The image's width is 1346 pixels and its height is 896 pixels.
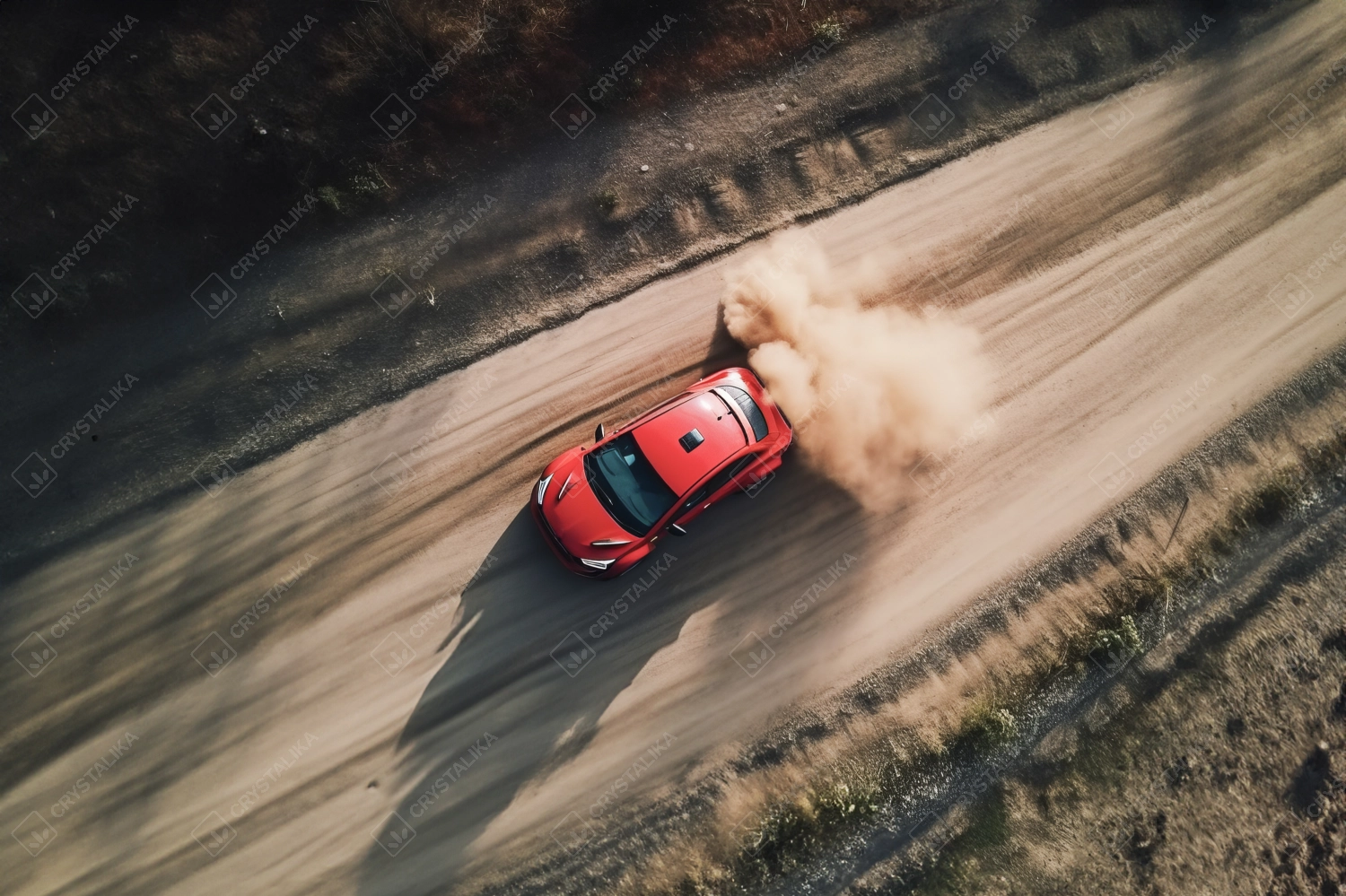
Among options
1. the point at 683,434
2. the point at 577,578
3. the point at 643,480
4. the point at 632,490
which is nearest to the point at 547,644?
the point at 577,578

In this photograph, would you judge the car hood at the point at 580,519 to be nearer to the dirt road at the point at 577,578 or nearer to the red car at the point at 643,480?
the red car at the point at 643,480

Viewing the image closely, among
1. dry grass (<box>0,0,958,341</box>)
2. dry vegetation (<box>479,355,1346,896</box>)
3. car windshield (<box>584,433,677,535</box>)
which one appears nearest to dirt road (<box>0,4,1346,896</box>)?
dry vegetation (<box>479,355,1346,896</box>)

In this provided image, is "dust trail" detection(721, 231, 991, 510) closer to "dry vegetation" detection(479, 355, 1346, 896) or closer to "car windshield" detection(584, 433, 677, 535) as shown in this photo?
"car windshield" detection(584, 433, 677, 535)

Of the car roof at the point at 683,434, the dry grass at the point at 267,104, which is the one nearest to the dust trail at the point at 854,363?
the car roof at the point at 683,434

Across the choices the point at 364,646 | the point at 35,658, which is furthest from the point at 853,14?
the point at 35,658

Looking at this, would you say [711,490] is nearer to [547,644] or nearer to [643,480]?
[643,480]
